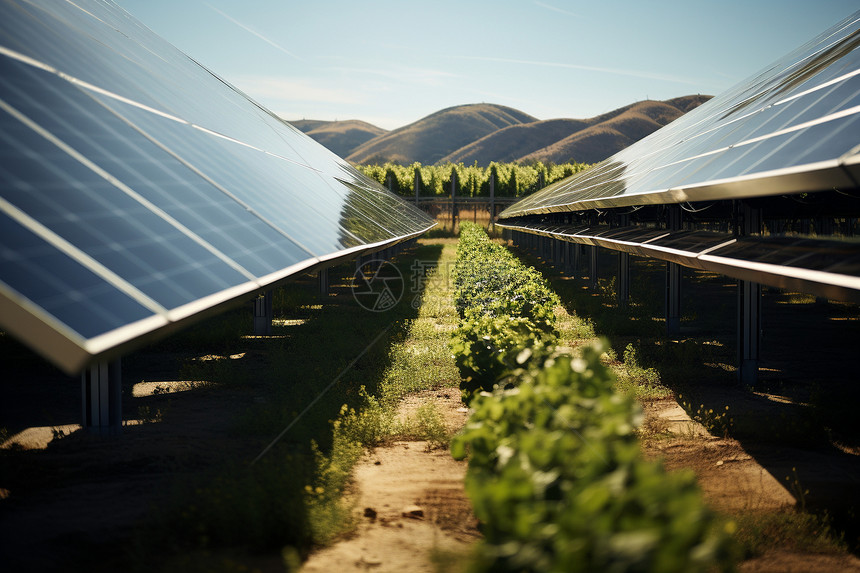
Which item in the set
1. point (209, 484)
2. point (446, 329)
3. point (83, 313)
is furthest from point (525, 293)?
point (83, 313)

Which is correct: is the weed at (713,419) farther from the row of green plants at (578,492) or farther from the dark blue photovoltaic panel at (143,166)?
the dark blue photovoltaic panel at (143,166)

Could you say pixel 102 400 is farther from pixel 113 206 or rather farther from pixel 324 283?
pixel 324 283

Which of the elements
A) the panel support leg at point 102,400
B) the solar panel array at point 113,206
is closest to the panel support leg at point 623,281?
the solar panel array at point 113,206

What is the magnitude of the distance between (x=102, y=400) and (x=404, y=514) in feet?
11.2

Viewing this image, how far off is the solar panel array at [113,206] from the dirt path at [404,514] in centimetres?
209

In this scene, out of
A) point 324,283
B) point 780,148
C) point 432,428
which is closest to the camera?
point 780,148

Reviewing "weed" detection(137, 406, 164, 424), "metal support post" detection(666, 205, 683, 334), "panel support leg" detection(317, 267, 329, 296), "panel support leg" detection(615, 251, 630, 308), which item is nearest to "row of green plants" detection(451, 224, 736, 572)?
"weed" detection(137, 406, 164, 424)

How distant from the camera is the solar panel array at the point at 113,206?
354cm

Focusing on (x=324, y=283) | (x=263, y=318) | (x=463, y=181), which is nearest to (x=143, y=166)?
(x=263, y=318)

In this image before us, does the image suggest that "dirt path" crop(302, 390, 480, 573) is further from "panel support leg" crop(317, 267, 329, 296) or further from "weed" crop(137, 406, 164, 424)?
"panel support leg" crop(317, 267, 329, 296)

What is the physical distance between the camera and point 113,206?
5.10 metres

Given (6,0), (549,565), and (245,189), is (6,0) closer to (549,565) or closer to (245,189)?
(245,189)

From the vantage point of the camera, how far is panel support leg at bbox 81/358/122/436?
689 cm

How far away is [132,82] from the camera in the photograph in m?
9.88
